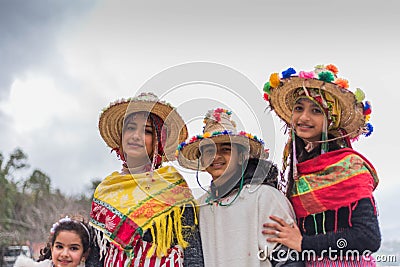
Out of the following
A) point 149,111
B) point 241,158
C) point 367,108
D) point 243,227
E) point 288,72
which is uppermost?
point 288,72

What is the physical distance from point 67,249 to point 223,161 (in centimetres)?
120

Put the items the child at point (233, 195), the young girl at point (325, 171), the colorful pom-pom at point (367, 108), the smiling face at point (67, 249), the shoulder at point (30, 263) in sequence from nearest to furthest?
the young girl at point (325, 171) → the child at point (233, 195) → the colorful pom-pom at point (367, 108) → the smiling face at point (67, 249) → the shoulder at point (30, 263)

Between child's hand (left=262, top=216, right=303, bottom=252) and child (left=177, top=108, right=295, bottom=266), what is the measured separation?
0.03m

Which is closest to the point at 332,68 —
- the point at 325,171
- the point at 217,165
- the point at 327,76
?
the point at 327,76

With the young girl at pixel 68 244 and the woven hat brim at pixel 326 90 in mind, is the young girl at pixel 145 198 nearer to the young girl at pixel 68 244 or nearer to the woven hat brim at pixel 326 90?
the young girl at pixel 68 244

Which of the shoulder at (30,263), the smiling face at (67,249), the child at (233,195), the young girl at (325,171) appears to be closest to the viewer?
the young girl at (325,171)

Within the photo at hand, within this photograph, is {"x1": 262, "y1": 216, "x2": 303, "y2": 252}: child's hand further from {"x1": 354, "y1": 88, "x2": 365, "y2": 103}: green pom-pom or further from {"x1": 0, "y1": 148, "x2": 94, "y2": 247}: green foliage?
{"x1": 0, "y1": 148, "x2": 94, "y2": 247}: green foliage

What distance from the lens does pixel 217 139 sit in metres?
2.75

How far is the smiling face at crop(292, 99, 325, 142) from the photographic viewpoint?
2.74m

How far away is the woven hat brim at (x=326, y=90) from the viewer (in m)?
2.66

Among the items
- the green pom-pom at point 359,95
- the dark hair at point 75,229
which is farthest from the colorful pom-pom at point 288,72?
the dark hair at point 75,229

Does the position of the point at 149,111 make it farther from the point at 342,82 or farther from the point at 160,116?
the point at 342,82

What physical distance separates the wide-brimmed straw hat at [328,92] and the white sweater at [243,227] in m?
0.52

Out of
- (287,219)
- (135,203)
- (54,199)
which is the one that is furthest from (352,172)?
(54,199)
